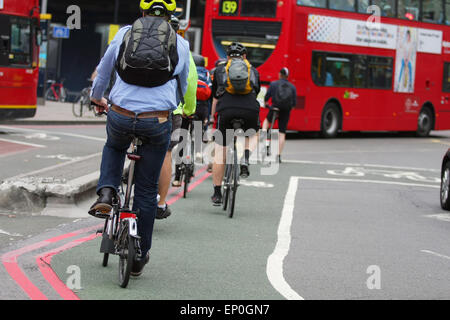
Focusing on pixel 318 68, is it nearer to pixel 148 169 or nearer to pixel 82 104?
pixel 82 104

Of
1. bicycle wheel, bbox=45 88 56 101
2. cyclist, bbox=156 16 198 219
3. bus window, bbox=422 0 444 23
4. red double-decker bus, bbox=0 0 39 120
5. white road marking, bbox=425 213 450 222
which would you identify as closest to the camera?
cyclist, bbox=156 16 198 219

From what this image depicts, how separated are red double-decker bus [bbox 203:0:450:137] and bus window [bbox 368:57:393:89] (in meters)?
0.03

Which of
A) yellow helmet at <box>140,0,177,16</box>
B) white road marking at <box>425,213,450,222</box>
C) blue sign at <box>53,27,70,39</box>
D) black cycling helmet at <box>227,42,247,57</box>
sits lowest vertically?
white road marking at <box>425,213,450,222</box>

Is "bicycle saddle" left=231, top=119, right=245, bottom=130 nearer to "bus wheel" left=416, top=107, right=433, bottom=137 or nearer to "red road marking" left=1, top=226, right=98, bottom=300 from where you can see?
"red road marking" left=1, top=226, right=98, bottom=300

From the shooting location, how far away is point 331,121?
23500 millimetres

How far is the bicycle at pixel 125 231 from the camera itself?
5.30 meters

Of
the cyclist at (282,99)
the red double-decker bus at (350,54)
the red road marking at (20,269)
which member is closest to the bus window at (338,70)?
the red double-decker bus at (350,54)

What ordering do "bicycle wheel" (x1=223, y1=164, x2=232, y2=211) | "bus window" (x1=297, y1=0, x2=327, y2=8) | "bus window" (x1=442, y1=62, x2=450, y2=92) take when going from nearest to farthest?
"bicycle wheel" (x1=223, y1=164, x2=232, y2=211)
"bus window" (x1=297, y1=0, x2=327, y2=8)
"bus window" (x1=442, y1=62, x2=450, y2=92)

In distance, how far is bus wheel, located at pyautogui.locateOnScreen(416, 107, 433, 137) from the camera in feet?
87.2

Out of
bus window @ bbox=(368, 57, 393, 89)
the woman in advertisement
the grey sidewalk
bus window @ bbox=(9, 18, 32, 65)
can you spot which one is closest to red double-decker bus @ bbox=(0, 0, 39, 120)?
bus window @ bbox=(9, 18, 32, 65)

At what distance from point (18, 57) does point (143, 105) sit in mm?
13615

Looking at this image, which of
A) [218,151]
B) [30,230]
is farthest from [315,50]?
[30,230]

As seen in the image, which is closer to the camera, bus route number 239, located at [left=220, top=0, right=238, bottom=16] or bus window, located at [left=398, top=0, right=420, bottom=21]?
bus route number 239, located at [left=220, top=0, right=238, bottom=16]

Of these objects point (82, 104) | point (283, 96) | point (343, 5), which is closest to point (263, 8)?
point (343, 5)
